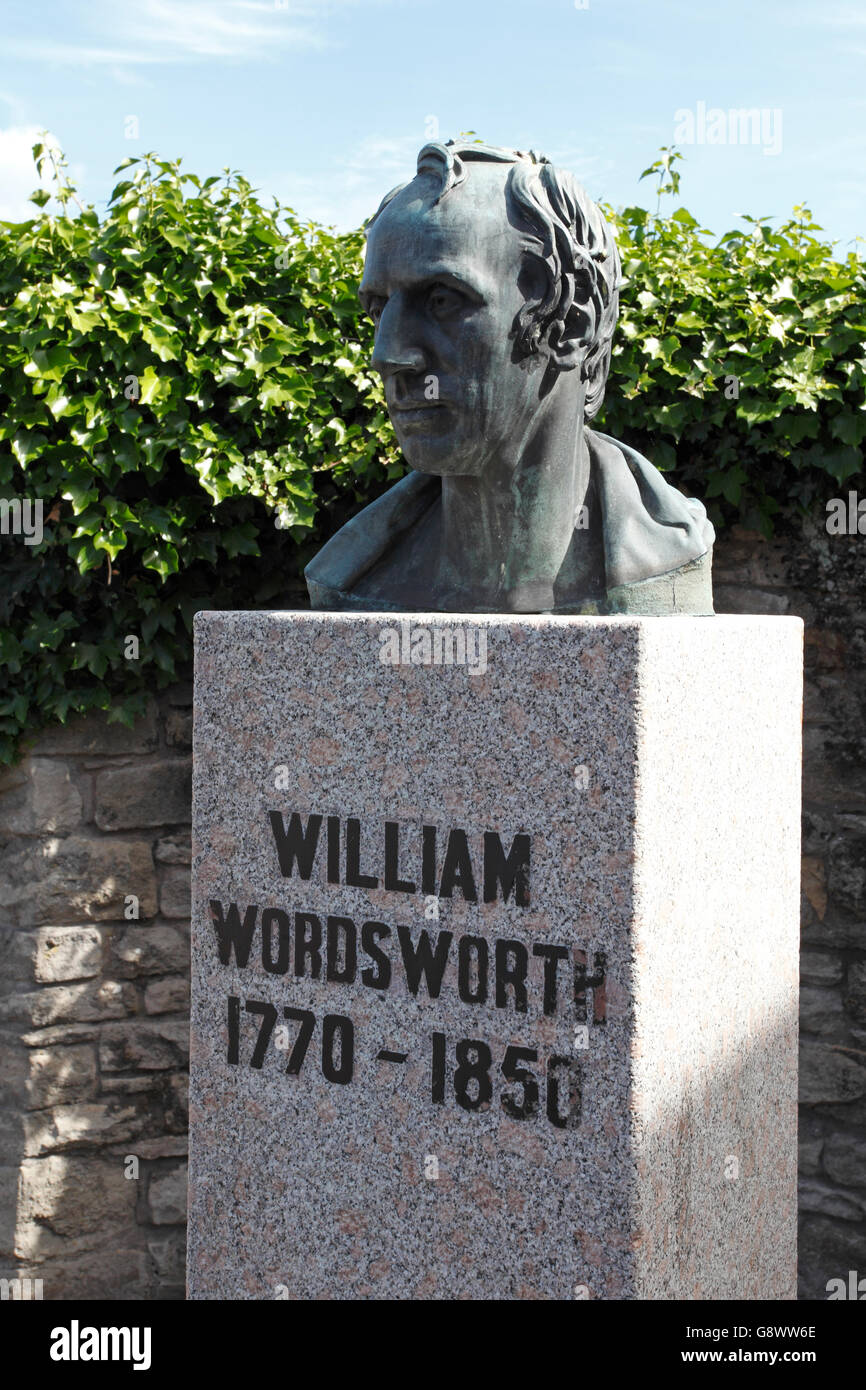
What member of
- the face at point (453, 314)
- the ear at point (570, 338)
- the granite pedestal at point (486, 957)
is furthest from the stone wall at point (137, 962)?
the face at point (453, 314)

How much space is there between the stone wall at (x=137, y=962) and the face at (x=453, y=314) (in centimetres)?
212

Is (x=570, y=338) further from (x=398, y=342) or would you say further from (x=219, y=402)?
(x=219, y=402)

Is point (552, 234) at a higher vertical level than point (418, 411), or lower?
higher

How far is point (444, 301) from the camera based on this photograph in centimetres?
260

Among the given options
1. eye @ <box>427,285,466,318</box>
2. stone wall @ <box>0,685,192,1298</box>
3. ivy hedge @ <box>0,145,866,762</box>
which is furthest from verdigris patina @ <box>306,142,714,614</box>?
stone wall @ <box>0,685,192,1298</box>

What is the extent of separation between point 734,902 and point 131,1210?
9.21ft

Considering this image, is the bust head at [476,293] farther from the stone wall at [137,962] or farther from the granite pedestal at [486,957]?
the stone wall at [137,962]

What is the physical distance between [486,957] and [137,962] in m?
2.39

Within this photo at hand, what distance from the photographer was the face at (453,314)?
2.56 m

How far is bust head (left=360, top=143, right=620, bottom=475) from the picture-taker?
2.57 meters

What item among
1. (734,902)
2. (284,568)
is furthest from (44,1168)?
(734,902)

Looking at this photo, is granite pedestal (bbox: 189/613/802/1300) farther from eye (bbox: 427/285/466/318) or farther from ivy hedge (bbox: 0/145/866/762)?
ivy hedge (bbox: 0/145/866/762)

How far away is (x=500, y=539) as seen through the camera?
284 centimetres

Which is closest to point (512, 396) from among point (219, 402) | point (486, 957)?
point (486, 957)
